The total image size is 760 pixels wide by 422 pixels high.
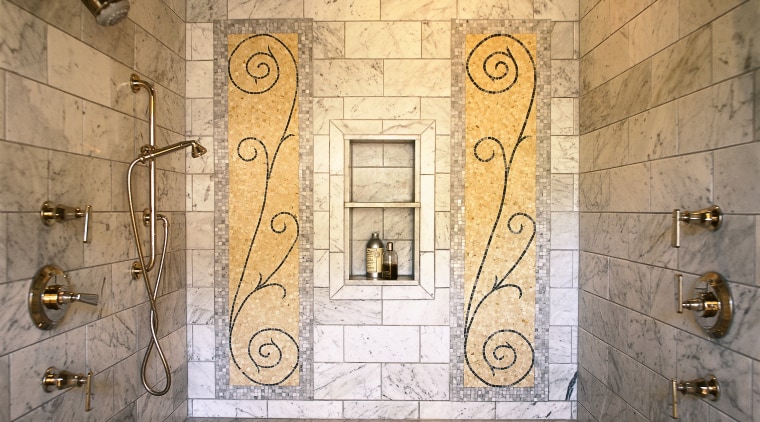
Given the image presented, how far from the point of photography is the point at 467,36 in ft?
7.04

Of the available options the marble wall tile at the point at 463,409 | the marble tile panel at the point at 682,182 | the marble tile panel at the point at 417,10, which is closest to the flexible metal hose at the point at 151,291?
the marble wall tile at the point at 463,409

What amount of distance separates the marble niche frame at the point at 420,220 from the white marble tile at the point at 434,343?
159mm

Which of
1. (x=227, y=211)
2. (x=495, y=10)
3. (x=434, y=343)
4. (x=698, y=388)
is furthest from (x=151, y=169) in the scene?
(x=698, y=388)

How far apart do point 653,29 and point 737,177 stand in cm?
66

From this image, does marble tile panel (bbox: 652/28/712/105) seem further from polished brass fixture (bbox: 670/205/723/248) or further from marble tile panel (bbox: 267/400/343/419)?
marble tile panel (bbox: 267/400/343/419)

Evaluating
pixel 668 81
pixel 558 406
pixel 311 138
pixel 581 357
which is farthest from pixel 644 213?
pixel 311 138

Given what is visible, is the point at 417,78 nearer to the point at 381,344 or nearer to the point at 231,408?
the point at 381,344

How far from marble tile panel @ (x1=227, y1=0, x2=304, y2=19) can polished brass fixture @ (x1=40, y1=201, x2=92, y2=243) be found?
4.05 feet

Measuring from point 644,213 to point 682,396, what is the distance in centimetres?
59

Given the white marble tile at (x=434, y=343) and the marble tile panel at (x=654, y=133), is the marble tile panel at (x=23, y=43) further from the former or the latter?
the marble tile panel at (x=654, y=133)

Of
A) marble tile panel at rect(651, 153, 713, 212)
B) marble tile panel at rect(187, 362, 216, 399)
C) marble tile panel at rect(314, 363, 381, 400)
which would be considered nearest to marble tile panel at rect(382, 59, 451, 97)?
marble tile panel at rect(651, 153, 713, 212)

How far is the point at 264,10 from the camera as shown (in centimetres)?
216

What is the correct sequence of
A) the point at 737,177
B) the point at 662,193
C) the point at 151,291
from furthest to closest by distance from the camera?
the point at 151,291 < the point at 662,193 < the point at 737,177

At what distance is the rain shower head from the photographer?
1199mm
